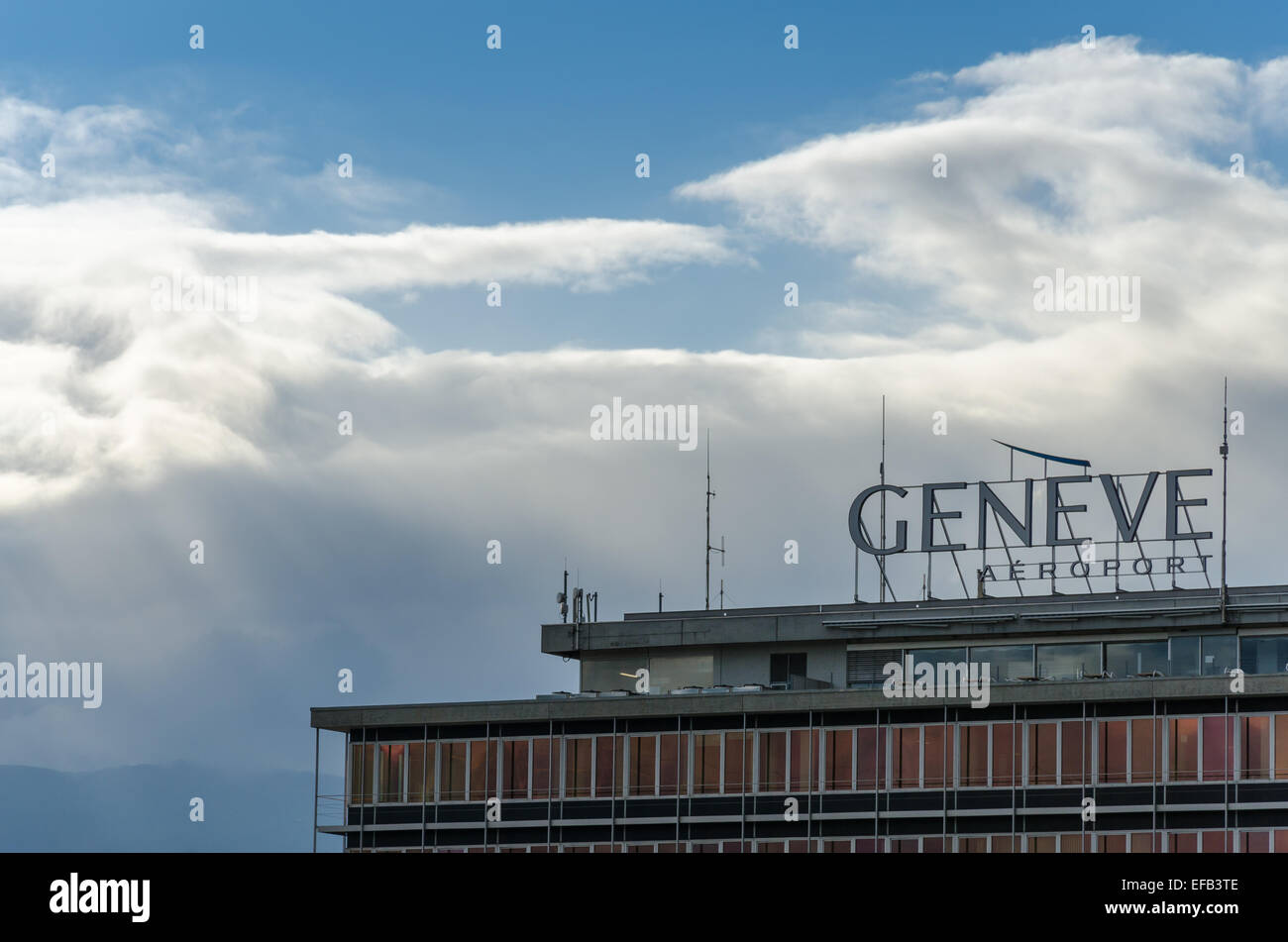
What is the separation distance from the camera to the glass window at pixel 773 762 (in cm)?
9869

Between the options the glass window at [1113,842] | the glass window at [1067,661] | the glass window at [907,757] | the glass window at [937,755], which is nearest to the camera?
the glass window at [1113,842]

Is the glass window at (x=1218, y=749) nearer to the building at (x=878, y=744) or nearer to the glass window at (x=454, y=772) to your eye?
the building at (x=878, y=744)

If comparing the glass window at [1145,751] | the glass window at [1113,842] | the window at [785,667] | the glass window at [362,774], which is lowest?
the glass window at [1113,842]

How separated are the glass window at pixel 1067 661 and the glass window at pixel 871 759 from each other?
33.2 ft

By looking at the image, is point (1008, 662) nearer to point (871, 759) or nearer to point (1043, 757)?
point (1043, 757)

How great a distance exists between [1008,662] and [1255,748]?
15.4 meters

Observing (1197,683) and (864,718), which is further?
(864,718)

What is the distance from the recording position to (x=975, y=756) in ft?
313

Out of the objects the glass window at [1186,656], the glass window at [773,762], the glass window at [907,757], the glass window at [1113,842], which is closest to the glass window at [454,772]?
the glass window at [773,762]

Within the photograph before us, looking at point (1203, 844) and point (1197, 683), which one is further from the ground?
point (1197, 683)

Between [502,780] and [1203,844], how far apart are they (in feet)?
A: 113
